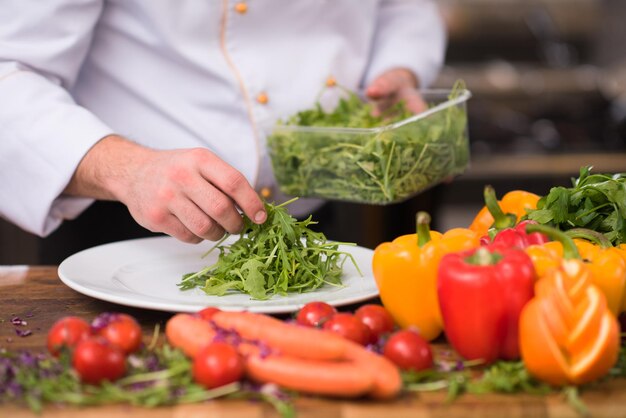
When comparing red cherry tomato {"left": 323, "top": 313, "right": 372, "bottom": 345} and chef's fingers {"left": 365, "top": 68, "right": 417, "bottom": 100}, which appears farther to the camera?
chef's fingers {"left": 365, "top": 68, "right": 417, "bottom": 100}

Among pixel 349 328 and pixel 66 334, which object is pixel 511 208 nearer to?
pixel 349 328

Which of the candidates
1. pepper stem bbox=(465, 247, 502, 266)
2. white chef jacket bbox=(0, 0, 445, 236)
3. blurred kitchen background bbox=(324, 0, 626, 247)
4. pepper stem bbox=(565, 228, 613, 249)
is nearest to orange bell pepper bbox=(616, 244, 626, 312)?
pepper stem bbox=(565, 228, 613, 249)

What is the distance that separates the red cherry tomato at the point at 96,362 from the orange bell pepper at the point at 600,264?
1.89 feet

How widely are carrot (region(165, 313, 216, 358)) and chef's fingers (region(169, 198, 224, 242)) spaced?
28cm

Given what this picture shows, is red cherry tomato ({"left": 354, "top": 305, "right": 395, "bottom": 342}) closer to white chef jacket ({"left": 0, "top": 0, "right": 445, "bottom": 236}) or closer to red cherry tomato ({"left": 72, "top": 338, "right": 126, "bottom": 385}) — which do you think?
red cherry tomato ({"left": 72, "top": 338, "right": 126, "bottom": 385})

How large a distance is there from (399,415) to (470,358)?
0.20 meters

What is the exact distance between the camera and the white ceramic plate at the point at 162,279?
1387 millimetres

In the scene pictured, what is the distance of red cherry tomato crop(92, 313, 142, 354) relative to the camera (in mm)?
1169

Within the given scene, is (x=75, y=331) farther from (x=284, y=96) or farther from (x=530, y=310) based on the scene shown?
(x=284, y=96)

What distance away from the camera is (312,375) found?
106 cm

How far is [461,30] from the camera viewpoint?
4777 millimetres

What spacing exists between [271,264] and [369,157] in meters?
0.35

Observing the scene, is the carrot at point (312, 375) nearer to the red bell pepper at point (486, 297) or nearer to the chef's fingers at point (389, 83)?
the red bell pepper at point (486, 297)

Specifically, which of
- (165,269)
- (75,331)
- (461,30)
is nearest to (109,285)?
(165,269)
